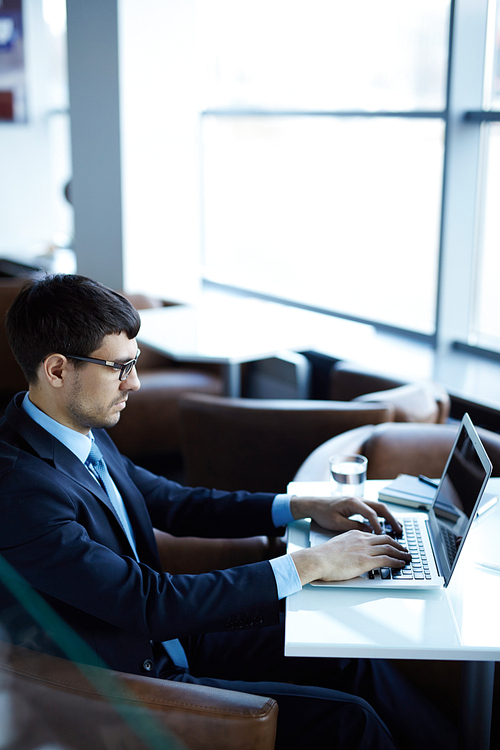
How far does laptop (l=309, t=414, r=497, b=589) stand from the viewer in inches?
53.4

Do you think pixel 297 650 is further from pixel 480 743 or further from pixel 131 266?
pixel 131 266

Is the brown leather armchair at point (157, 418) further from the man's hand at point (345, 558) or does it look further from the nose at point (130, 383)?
the man's hand at point (345, 558)

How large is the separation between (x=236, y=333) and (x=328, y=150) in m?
1.61

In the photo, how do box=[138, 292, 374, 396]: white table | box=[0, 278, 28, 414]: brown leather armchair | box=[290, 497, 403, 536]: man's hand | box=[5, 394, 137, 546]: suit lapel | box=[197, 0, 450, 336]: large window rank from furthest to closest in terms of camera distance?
box=[0, 278, 28, 414]: brown leather armchair
box=[197, 0, 450, 336]: large window
box=[138, 292, 374, 396]: white table
box=[290, 497, 403, 536]: man's hand
box=[5, 394, 137, 546]: suit lapel

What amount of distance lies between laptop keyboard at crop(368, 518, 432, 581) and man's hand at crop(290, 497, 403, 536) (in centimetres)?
2

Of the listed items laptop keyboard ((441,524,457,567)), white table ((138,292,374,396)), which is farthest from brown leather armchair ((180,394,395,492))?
laptop keyboard ((441,524,457,567))

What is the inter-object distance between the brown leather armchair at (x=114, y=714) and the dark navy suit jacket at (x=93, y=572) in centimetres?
13

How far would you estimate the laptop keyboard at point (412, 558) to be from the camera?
138 centimetres

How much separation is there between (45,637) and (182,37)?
409cm

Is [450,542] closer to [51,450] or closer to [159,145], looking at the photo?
A: [51,450]

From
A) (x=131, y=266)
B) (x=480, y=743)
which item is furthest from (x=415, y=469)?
(x=131, y=266)

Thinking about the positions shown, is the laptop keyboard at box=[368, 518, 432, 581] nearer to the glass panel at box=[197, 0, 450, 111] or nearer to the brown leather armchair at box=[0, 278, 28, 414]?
the glass panel at box=[197, 0, 450, 111]

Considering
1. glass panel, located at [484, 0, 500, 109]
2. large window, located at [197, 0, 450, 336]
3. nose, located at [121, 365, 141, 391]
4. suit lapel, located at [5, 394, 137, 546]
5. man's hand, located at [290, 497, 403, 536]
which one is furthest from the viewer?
large window, located at [197, 0, 450, 336]

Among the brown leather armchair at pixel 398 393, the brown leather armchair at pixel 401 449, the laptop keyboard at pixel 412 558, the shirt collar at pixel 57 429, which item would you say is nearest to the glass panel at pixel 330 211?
the brown leather armchair at pixel 398 393
